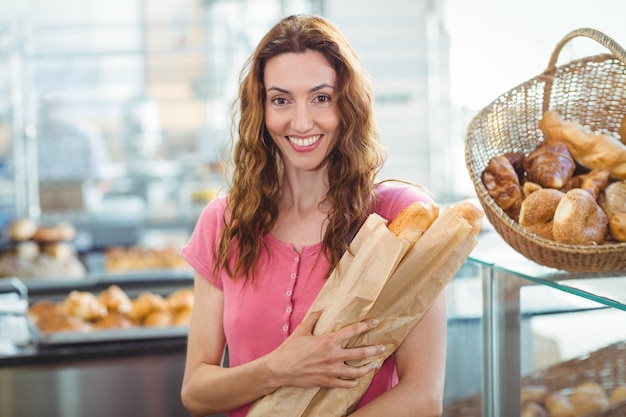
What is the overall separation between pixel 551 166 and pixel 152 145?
12.8ft

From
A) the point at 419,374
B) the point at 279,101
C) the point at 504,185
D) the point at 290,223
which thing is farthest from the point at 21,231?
the point at 504,185

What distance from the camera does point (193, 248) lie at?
69.2 inches

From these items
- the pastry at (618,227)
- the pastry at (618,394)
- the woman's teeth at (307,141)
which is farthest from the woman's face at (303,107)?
the pastry at (618,394)

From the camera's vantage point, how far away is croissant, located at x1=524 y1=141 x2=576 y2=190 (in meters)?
1.44

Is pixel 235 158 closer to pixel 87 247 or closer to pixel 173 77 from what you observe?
pixel 87 247

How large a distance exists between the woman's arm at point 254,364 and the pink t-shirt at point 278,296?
53mm

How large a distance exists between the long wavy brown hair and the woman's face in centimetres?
2

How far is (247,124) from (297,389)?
0.57 metres

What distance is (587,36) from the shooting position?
146 cm

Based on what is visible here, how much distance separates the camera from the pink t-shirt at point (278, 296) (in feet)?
5.24

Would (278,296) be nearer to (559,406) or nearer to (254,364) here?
(254,364)

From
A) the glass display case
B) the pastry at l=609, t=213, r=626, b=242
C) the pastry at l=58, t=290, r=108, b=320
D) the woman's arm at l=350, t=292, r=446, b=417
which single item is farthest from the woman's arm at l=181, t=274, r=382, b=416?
the pastry at l=58, t=290, r=108, b=320

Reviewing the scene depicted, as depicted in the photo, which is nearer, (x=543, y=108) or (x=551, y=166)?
(x=551, y=166)

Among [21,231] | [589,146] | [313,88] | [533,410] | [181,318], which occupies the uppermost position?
[313,88]
